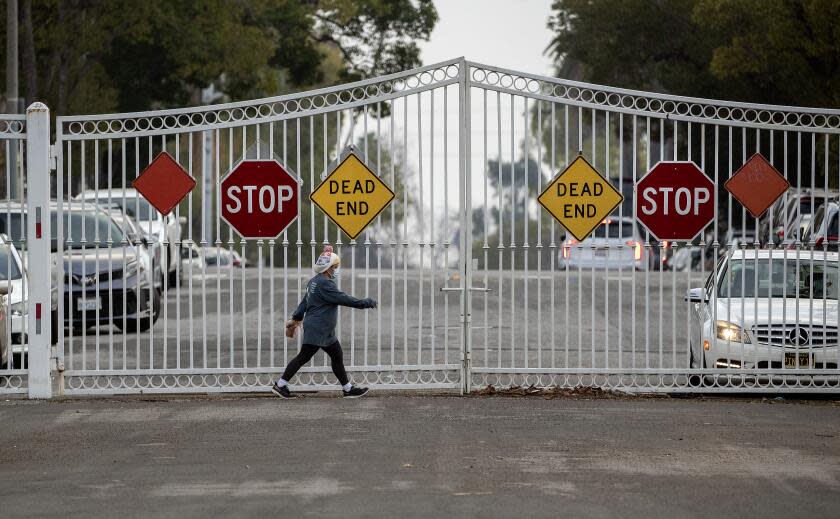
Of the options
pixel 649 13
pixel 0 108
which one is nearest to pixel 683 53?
pixel 649 13

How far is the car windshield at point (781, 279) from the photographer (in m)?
15.2

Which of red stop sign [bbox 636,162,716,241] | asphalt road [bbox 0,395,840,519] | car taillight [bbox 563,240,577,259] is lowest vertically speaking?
asphalt road [bbox 0,395,840,519]

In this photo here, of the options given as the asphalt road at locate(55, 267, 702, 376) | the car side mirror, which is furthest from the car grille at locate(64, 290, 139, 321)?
the car side mirror

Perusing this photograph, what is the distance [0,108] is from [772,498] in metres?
41.3

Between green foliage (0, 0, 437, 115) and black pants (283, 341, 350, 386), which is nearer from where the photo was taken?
black pants (283, 341, 350, 386)

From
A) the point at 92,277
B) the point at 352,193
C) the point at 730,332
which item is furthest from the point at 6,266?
the point at 730,332

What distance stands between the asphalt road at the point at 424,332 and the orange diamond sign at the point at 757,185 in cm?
93

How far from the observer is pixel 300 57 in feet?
163

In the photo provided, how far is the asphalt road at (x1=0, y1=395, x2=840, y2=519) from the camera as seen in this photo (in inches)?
356

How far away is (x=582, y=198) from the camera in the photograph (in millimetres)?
14344

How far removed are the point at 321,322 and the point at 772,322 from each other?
4237mm

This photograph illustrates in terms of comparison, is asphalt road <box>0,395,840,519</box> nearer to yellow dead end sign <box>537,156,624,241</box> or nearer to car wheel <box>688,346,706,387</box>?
car wheel <box>688,346,706,387</box>

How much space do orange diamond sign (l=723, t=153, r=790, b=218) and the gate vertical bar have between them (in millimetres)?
2355

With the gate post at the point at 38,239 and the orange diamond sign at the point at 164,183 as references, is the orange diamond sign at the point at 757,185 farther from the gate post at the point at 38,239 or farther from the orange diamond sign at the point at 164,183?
the gate post at the point at 38,239
